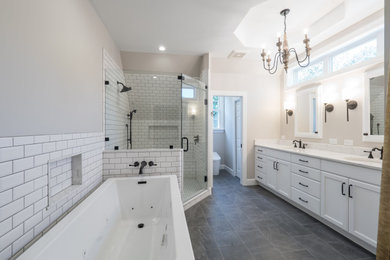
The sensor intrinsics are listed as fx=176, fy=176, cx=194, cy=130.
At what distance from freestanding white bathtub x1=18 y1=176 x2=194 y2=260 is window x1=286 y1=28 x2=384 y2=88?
3.06 metres

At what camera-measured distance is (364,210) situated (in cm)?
182

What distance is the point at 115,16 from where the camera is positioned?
227 centimetres

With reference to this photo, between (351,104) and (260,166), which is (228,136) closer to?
(260,166)

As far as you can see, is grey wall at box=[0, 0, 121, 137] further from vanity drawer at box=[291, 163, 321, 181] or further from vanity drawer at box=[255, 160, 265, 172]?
vanity drawer at box=[255, 160, 265, 172]

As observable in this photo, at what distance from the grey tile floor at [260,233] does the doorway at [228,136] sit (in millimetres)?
1493

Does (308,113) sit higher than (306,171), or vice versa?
(308,113)

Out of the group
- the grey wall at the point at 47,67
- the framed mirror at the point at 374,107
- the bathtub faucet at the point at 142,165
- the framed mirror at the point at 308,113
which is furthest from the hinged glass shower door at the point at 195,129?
the framed mirror at the point at 374,107

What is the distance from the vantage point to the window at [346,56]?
227 cm

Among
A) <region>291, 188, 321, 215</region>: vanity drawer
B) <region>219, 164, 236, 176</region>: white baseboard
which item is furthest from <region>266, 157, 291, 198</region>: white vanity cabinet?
<region>219, 164, 236, 176</region>: white baseboard

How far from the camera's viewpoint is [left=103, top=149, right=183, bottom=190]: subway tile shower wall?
2398 mm

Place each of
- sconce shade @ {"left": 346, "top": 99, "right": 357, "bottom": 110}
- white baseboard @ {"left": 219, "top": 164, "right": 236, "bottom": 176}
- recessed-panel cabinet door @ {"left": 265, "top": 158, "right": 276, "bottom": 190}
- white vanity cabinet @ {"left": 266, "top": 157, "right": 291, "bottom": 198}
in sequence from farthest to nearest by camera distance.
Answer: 1. white baseboard @ {"left": 219, "top": 164, "right": 236, "bottom": 176}
2. recessed-panel cabinet door @ {"left": 265, "top": 158, "right": 276, "bottom": 190}
3. white vanity cabinet @ {"left": 266, "top": 157, "right": 291, "bottom": 198}
4. sconce shade @ {"left": 346, "top": 99, "right": 357, "bottom": 110}

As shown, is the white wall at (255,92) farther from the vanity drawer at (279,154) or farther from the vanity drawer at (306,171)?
the vanity drawer at (306,171)

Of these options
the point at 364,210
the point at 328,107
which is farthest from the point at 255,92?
the point at 364,210

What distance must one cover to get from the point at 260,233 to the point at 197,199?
1.19m
